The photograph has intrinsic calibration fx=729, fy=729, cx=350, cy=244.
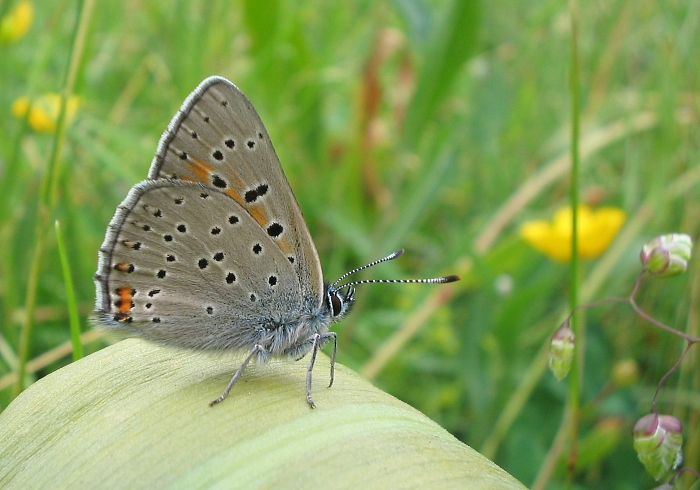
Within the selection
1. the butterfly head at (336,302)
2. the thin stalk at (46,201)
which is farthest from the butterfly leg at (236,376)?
the thin stalk at (46,201)

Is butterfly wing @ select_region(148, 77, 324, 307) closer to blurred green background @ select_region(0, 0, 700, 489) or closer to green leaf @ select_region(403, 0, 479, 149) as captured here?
blurred green background @ select_region(0, 0, 700, 489)

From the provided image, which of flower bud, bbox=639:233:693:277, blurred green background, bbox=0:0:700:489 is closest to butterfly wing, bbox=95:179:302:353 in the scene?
blurred green background, bbox=0:0:700:489

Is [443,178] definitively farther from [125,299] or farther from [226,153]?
[125,299]

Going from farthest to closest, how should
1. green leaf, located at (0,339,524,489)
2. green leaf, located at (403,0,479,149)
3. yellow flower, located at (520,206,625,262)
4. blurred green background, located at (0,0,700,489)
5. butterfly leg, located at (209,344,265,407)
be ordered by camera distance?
green leaf, located at (403,0,479,149) < yellow flower, located at (520,206,625,262) < blurred green background, located at (0,0,700,489) < butterfly leg, located at (209,344,265,407) < green leaf, located at (0,339,524,489)

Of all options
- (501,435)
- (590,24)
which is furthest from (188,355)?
(590,24)

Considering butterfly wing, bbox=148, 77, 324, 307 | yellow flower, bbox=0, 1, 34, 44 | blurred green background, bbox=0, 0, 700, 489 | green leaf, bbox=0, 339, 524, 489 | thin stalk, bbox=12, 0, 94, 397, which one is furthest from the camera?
yellow flower, bbox=0, 1, 34, 44
